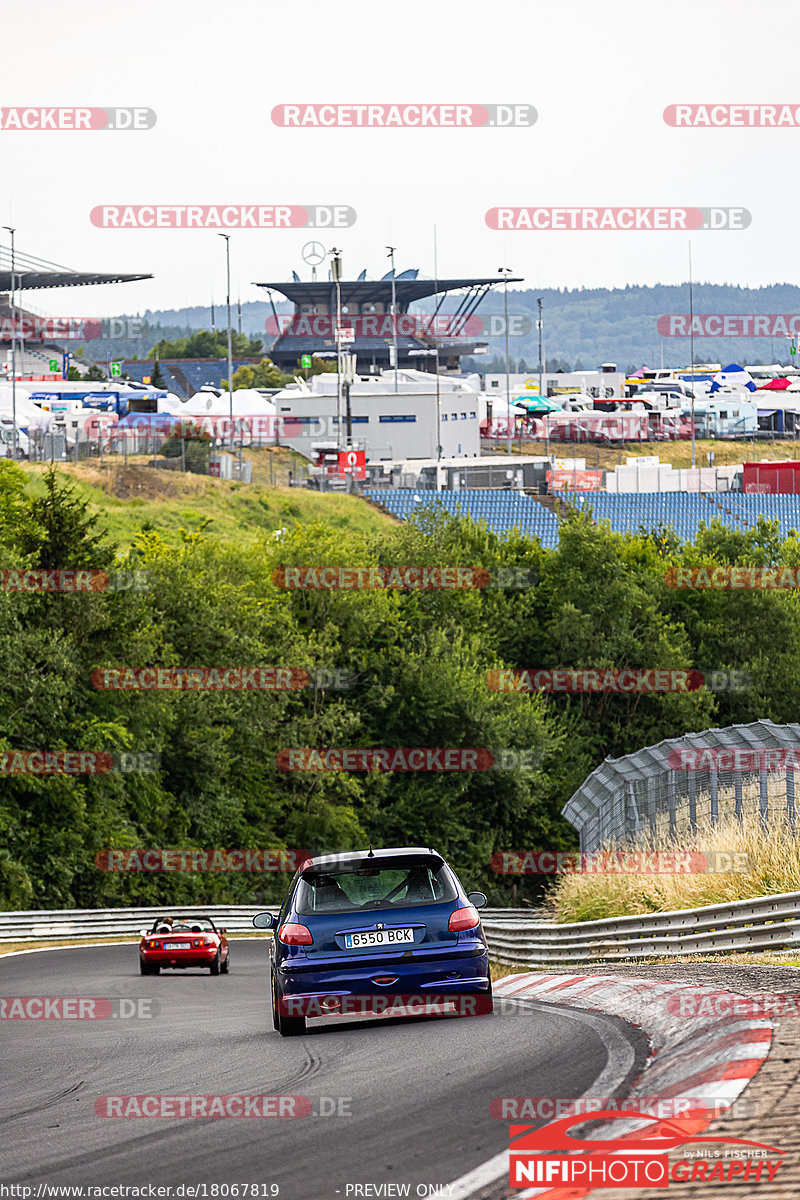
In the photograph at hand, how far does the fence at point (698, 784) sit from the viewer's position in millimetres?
18922

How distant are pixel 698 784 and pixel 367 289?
566 ft

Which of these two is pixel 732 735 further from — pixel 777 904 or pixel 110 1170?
pixel 110 1170

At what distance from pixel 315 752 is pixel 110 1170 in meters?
41.4

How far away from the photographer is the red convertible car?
20.5m

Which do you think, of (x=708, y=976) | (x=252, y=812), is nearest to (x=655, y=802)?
(x=708, y=976)

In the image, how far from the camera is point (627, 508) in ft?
250

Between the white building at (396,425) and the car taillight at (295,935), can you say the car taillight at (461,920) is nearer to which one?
the car taillight at (295,935)

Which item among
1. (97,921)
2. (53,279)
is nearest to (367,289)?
(53,279)

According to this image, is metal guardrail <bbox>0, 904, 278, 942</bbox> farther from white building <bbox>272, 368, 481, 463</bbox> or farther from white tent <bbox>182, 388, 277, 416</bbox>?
white tent <bbox>182, 388, 277, 416</bbox>

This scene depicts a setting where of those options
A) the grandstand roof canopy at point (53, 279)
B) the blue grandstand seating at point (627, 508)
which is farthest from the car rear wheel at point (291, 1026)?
the grandstand roof canopy at point (53, 279)

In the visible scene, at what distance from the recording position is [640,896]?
18.1 m

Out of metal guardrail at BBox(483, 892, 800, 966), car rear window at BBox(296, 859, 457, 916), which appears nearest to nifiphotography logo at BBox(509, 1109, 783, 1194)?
car rear window at BBox(296, 859, 457, 916)

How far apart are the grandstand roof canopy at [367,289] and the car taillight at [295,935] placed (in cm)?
17166

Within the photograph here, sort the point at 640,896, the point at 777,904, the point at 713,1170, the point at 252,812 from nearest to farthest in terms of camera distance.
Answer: the point at 713,1170, the point at 777,904, the point at 640,896, the point at 252,812
